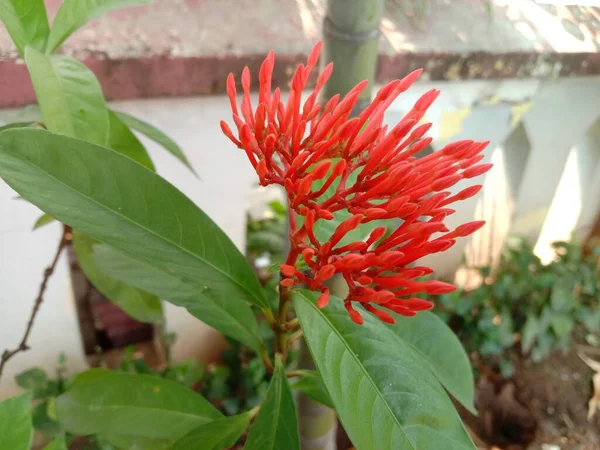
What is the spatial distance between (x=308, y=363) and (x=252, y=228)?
2.48ft

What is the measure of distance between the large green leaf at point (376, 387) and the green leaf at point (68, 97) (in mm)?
235

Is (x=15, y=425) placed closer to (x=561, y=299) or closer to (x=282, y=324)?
(x=282, y=324)

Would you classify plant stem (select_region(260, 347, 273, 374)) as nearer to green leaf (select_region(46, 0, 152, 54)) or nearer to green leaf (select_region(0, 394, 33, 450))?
green leaf (select_region(0, 394, 33, 450))

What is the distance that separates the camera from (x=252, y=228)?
1.43 m

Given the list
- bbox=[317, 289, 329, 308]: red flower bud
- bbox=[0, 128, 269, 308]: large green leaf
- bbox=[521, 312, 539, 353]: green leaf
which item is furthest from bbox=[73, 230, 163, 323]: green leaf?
bbox=[521, 312, 539, 353]: green leaf

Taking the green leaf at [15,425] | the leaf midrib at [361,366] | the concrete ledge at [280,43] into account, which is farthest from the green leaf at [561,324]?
the green leaf at [15,425]

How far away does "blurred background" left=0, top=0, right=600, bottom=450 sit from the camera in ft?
2.64

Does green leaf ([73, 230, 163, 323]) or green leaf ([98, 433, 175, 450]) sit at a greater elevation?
green leaf ([73, 230, 163, 323])

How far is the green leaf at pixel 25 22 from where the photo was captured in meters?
0.45

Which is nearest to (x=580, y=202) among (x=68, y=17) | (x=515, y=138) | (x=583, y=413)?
(x=515, y=138)

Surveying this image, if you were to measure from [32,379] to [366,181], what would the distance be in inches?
33.6

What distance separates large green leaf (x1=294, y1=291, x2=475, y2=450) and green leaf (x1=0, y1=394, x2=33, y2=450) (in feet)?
0.92

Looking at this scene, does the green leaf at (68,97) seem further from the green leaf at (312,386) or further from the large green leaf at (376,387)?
the green leaf at (312,386)

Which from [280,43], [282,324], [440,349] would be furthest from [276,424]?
[280,43]
